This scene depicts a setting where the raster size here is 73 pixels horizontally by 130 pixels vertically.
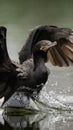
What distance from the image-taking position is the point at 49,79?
7902 millimetres

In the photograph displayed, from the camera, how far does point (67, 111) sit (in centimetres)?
677

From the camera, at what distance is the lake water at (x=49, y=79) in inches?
244

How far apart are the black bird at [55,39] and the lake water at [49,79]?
1.15 feet

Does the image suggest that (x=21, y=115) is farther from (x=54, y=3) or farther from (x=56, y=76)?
(x=54, y=3)

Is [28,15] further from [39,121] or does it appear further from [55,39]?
[39,121]

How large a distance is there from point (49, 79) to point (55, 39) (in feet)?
2.13

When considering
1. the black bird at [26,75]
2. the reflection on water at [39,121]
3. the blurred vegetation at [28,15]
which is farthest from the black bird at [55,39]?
the blurred vegetation at [28,15]

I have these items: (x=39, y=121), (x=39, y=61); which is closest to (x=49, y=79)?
(x=39, y=61)

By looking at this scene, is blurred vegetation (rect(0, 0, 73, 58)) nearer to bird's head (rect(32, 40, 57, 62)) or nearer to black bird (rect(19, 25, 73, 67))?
black bird (rect(19, 25, 73, 67))

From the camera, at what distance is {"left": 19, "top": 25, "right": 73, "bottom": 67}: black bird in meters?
7.38

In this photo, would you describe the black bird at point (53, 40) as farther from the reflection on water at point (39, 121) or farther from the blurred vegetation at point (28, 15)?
the blurred vegetation at point (28, 15)

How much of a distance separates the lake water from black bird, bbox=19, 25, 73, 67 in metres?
0.35

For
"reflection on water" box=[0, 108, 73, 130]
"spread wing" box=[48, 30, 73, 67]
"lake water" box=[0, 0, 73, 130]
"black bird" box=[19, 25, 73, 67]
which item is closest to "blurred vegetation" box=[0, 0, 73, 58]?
"lake water" box=[0, 0, 73, 130]

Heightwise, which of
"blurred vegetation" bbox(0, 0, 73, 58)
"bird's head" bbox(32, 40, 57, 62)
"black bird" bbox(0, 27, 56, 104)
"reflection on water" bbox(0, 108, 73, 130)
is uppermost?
"bird's head" bbox(32, 40, 57, 62)
